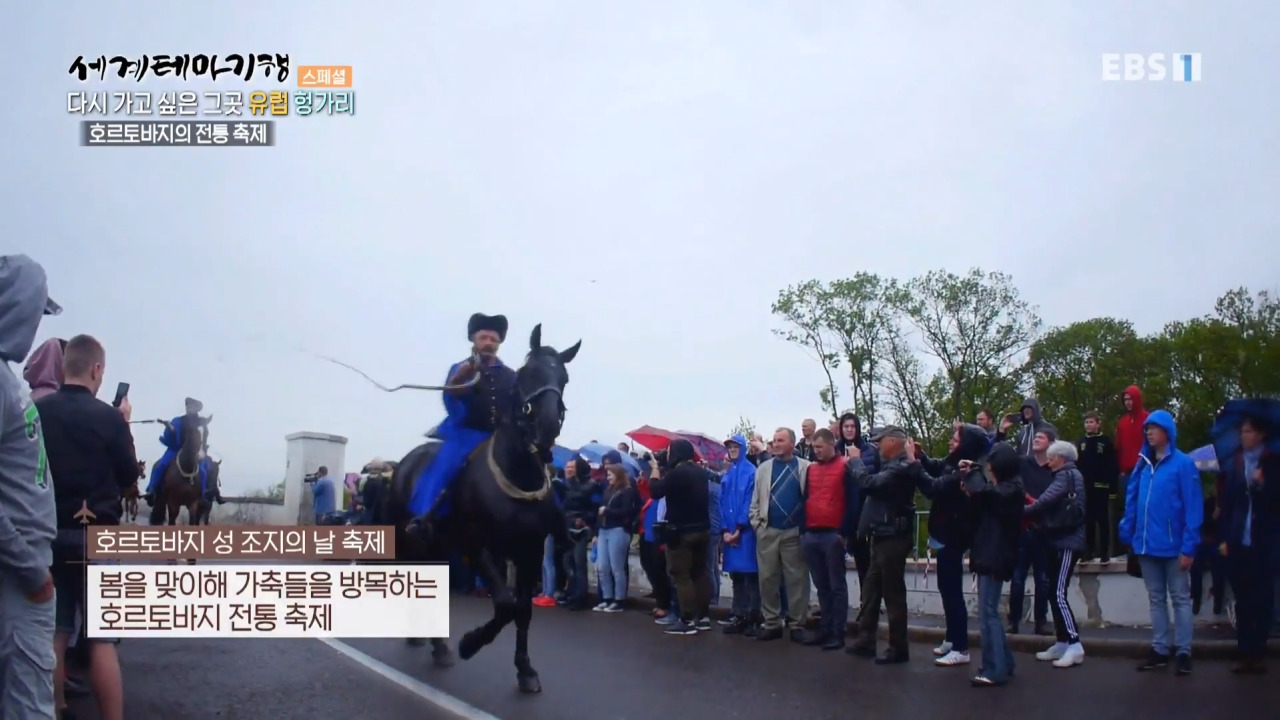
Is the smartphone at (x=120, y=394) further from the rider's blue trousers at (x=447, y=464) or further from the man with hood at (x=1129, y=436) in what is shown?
the man with hood at (x=1129, y=436)

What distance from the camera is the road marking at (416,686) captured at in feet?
23.3

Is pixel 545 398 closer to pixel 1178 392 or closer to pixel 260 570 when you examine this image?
pixel 260 570

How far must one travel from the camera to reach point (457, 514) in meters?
8.55

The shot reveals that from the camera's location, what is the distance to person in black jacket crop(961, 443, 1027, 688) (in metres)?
8.63

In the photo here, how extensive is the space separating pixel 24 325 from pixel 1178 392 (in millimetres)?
46138

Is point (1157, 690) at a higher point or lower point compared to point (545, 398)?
lower

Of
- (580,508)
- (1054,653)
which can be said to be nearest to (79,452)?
(1054,653)

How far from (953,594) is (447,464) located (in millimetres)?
4273

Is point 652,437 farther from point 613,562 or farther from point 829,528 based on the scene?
point 829,528

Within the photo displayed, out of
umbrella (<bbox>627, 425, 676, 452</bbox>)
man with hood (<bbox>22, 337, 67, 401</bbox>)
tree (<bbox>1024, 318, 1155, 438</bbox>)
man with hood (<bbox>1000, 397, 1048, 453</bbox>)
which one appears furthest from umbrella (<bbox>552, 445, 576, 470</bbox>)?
tree (<bbox>1024, 318, 1155, 438</bbox>)

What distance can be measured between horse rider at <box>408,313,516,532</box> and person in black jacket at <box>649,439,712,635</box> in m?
4.17

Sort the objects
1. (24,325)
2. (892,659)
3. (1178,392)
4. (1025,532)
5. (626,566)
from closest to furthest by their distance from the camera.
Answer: (24,325) → (892,659) → (1025,532) → (626,566) → (1178,392)

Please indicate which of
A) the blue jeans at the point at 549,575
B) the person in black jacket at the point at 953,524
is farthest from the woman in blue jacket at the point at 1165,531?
the blue jeans at the point at 549,575

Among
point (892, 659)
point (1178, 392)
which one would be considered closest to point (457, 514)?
point (892, 659)
